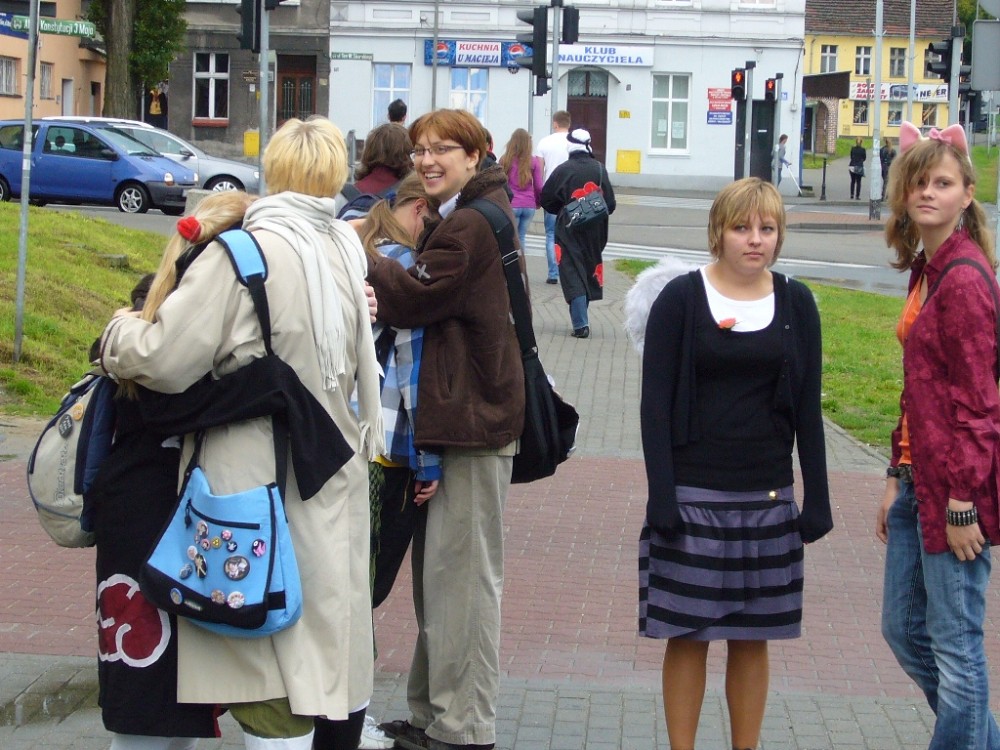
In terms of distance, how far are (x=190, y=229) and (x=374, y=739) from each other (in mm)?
1865

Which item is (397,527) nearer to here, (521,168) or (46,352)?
(46,352)

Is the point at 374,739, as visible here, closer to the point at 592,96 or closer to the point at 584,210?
the point at 584,210

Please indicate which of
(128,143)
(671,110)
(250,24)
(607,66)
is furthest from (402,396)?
(671,110)

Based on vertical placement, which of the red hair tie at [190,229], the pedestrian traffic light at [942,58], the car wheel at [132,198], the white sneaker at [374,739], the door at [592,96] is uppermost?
the door at [592,96]

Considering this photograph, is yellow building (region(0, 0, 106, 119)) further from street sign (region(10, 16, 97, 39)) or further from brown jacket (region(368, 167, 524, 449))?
brown jacket (region(368, 167, 524, 449))

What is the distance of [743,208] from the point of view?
13.0 feet

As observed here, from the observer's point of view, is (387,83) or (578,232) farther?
(387,83)

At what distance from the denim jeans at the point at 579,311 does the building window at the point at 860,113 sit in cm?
8552

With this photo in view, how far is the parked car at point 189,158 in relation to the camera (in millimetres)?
25062

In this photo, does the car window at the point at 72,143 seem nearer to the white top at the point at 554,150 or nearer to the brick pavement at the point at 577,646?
the white top at the point at 554,150

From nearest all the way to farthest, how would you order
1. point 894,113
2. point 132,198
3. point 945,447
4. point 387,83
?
point 945,447, point 132,198, point 387,83, point 894,113

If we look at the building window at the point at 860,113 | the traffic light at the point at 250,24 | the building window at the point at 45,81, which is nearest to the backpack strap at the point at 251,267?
the traffic light at the point at 250,24

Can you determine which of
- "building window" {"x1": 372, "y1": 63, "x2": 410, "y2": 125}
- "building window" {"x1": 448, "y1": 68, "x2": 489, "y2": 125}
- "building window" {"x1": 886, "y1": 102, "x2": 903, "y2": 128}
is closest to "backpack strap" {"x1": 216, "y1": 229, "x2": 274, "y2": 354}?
"building window" {"x1": 448, "y1": 68, "x2": 489, "y2": 125}

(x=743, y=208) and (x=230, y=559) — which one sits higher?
(x=743, y=208)
